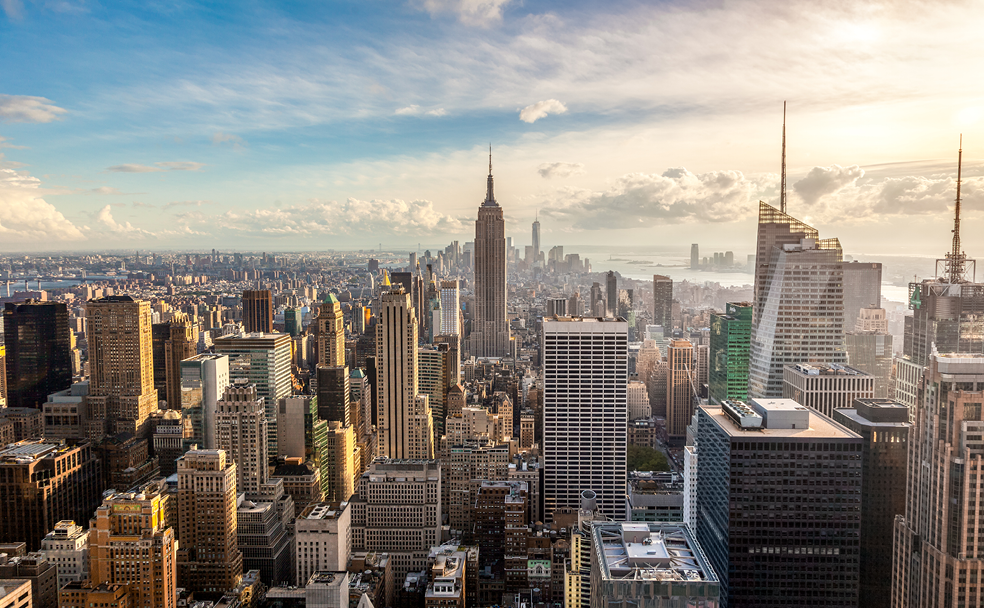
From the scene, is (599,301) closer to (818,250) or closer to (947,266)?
(818,250)

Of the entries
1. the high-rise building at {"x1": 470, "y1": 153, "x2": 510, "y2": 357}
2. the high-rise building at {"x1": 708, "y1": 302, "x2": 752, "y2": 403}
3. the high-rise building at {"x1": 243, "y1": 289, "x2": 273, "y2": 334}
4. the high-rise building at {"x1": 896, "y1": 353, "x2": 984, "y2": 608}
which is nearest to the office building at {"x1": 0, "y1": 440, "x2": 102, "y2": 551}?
the high-rise building at {"x1": 243, "y1": 289, "x2": 273, "y2": 334}

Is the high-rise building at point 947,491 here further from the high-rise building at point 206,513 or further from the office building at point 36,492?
the office building at point 36,492

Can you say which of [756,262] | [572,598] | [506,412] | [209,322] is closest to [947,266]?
[756,262]

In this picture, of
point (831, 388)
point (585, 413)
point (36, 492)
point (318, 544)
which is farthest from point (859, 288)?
point (36, 492)

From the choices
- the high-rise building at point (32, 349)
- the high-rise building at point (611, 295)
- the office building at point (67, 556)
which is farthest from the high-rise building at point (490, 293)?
the office building at point (67, 556)

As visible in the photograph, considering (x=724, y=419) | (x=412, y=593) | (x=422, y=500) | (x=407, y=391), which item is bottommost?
(x=412, y=593)

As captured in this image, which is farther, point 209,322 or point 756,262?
point 209,322

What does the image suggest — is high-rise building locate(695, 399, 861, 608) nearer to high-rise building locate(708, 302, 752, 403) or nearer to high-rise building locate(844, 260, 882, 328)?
high-rise building locate(844, 260, 882, 328)
